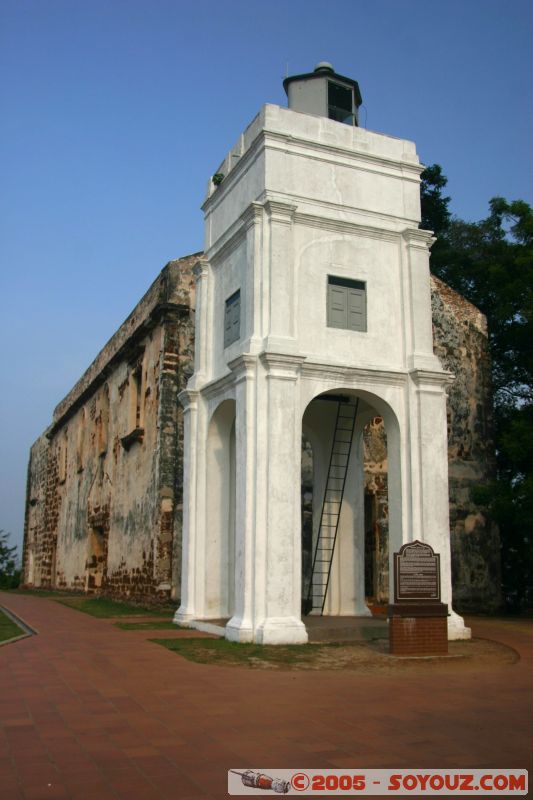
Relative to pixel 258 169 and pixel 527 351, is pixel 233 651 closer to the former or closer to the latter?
pixel 258 169

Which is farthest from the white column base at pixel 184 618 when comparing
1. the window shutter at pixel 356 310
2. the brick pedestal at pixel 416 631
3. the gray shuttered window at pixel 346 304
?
the window shutter at pixel 356 310

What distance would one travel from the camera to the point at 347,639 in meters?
10.8

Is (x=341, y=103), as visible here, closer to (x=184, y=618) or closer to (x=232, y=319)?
(x=232, y=319)

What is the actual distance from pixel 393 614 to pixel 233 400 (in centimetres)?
421

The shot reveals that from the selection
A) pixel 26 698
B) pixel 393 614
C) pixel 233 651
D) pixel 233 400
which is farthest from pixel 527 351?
pixel 26 698

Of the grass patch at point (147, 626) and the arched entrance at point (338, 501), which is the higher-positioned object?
the arched entrance at point (338, 501)

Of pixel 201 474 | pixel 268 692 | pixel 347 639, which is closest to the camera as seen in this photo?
pixel 268 692

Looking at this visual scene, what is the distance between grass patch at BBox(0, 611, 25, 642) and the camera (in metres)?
10.8

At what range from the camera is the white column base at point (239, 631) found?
10.2m

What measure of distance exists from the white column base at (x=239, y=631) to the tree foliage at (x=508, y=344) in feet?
20.2

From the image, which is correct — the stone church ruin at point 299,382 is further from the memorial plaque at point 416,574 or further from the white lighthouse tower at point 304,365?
the memorial plaque at point 416,574

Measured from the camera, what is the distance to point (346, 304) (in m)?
12.0

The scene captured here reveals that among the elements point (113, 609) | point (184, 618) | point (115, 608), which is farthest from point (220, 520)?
point (115, 608)

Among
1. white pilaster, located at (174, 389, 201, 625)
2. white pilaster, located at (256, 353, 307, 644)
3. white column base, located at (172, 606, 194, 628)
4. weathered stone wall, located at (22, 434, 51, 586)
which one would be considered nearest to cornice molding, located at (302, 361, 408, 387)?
white pilaster, located at (256, 353, 307, 644)
